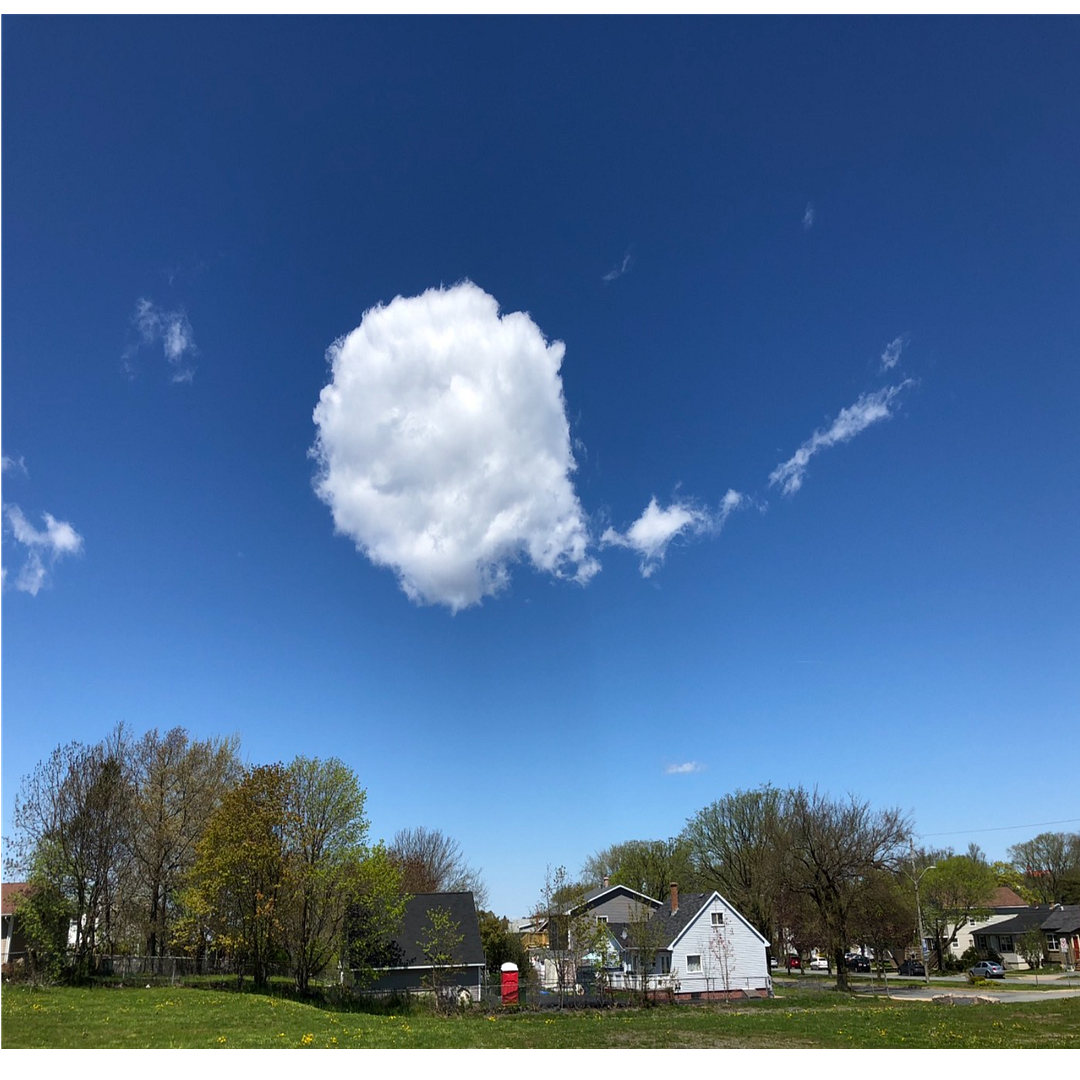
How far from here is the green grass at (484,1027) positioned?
898 cm

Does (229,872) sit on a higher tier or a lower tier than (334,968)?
higher

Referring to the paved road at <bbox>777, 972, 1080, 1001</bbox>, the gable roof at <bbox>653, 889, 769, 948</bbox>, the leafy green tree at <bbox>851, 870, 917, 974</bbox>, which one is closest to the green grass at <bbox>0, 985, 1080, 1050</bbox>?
the paved road at <bbox>777, 972, 1080, 1001</bbox>

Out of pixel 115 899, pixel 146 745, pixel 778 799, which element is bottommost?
pixel 115 899

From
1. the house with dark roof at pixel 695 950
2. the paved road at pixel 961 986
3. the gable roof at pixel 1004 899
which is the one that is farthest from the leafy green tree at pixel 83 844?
the gable roof at pixel 1004 899

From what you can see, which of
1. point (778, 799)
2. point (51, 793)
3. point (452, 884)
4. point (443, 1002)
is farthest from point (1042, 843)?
point (51, 793)

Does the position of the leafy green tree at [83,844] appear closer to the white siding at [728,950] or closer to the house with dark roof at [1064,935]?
the white siding at [728,950]

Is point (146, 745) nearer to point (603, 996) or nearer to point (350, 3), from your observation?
point (603, 996)

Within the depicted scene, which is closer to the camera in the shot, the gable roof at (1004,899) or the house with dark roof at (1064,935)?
the house with dark roof at (1064,935)

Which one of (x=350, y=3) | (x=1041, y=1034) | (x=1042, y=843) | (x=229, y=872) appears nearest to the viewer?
(x=350, y=3)

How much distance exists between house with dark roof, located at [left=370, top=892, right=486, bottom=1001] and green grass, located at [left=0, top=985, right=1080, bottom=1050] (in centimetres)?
295

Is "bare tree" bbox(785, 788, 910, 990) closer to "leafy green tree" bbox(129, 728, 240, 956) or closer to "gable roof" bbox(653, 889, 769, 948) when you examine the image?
"gable roof" bbox(653, 889, 769, 948)

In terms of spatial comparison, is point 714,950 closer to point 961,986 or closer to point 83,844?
point 961,986
